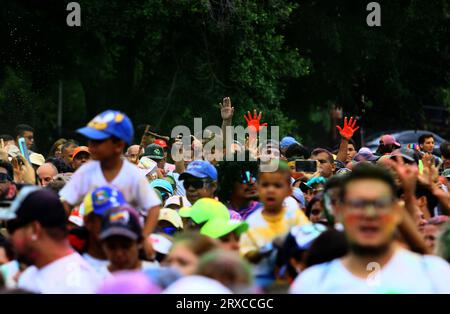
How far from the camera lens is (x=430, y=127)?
35.5 meters

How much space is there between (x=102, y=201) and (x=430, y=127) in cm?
2997

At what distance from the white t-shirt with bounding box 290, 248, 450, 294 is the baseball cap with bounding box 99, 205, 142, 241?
3.50 feet

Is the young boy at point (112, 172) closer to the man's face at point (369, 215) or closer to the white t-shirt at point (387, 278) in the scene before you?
the white t-shirt at point (387, 278)

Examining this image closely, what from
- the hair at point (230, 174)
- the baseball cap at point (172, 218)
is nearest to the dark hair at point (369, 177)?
the baseball cap at point (172, 218)

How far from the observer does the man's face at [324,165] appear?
1172cm

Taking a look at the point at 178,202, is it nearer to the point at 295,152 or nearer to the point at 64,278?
the point at 295,152

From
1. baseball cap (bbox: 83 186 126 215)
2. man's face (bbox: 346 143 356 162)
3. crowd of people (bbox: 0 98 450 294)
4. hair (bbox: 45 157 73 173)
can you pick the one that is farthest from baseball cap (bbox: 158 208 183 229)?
man's face (bbox: 346 143 356 162)

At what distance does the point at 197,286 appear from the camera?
15.8ft

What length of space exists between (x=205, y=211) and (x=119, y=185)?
114 centimetres

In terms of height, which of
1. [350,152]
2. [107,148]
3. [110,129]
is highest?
[110,129]

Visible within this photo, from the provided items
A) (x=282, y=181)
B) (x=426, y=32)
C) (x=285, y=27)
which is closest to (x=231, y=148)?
(x=282, y=181)

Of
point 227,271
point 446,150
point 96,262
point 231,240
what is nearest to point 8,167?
point 231,240

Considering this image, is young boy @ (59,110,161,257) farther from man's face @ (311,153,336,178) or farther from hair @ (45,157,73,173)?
hair @ (45,157,73,173)

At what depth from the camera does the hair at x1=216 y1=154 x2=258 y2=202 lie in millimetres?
9477
